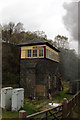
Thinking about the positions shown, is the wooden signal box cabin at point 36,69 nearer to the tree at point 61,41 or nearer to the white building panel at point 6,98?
the white building panel at point 6,98

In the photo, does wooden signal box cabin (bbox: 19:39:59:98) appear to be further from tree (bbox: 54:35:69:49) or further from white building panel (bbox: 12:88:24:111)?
tree (bbox: 54:35:69:49)

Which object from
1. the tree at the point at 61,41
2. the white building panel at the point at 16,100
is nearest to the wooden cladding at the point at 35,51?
the white building panel at the point at 16,100

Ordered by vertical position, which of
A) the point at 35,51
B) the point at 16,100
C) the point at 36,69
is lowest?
the point at 16,100

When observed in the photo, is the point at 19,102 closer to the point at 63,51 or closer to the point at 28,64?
the point at 28,64

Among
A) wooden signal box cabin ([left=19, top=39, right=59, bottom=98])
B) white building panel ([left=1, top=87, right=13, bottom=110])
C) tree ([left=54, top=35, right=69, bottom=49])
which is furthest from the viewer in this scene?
tree ([left=54, top=35, right=69, bottom=49])

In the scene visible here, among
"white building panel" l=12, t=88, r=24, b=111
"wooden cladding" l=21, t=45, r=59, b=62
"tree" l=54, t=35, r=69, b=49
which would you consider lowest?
"white building panel" l=12, t=88, r=24, b=111

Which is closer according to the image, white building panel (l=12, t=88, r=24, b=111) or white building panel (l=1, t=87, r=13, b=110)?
white building panel (l=12, t=88, r=24, b=111)

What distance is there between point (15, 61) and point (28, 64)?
345 inches

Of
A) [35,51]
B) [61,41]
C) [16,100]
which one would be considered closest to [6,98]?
[16,100]

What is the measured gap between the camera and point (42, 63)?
44.5 feet

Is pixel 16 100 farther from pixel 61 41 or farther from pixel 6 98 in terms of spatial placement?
pixel 61 41

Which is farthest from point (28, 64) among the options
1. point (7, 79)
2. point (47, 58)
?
point (7, 79)

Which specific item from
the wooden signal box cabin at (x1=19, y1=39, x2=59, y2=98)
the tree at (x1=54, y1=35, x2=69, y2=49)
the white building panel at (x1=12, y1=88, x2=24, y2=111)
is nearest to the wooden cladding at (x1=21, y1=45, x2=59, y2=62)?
the wooden signal box cabin at (x1=19, y1=39, x2=59, y2=98)

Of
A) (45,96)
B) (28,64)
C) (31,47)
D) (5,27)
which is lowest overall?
(45,96)
